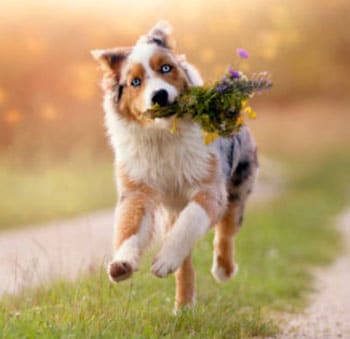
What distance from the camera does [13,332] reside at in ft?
14.8

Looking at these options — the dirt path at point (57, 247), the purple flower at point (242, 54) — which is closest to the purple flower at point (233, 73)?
the purple flower at point (242, 54)

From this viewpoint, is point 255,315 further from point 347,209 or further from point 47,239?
point 347,209

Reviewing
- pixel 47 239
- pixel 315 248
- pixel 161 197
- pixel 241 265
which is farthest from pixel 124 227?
pixel 315 248

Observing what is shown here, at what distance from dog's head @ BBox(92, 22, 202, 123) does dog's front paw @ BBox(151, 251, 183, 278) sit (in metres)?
0.91

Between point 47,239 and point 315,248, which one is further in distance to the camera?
point 315,248

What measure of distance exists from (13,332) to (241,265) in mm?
5062

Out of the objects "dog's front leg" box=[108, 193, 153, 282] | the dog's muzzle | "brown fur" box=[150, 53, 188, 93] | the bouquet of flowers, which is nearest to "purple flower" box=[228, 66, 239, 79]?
the bouquet of flowers

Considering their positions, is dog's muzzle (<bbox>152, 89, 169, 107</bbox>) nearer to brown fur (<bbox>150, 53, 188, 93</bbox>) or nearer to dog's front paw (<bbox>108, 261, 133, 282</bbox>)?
brown fur (<bbox>150, 53, 188, 93</bbox>)

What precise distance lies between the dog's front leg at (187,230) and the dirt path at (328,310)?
1.02 m

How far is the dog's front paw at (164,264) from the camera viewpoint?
5.20 m

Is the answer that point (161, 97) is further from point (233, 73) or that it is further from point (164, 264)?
point (164, 264)

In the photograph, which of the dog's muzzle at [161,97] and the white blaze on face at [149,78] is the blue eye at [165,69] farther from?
the dog's muzzle at [161,97]

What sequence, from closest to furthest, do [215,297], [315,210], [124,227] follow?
[124,227], [215,297], [315,210]

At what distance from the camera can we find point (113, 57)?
580 cm
